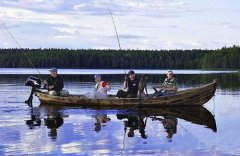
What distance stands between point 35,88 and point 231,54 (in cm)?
12032

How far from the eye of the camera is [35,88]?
1150 inches

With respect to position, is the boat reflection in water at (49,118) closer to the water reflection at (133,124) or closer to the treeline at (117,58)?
the water reflection at (133,124)

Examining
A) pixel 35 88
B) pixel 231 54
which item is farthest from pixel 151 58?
pixel 35 88

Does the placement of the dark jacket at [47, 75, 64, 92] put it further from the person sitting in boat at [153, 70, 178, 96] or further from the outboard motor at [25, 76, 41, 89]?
the person sitting in boat at [153, 70, 178, 96]

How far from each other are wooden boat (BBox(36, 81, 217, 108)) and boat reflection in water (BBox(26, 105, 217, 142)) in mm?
520

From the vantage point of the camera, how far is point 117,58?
163875 millimetres

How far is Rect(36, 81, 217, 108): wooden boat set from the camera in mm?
26391

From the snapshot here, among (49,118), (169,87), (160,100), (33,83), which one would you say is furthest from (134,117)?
(33,83)

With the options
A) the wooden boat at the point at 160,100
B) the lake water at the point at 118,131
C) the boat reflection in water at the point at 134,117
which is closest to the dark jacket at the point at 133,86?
the wooden boat at the point at 160,100

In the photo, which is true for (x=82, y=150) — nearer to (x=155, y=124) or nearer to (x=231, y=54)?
(x=155, y=124)

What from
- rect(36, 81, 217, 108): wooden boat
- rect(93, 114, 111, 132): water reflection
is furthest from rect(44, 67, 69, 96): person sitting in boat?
rect(93, 114, 111, 132): water reflection

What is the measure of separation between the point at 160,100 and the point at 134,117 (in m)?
4.56

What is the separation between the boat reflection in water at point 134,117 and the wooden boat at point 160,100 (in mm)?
520

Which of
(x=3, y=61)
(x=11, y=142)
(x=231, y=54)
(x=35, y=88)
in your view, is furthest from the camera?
(x=3, y=61)
